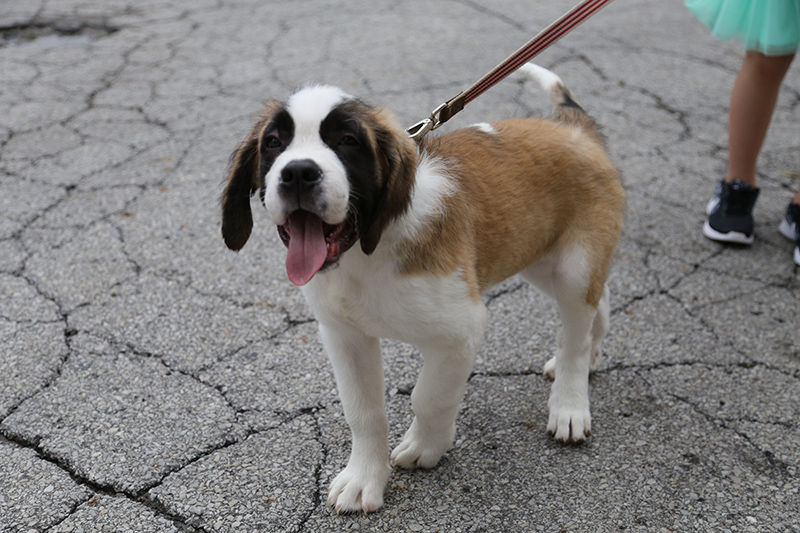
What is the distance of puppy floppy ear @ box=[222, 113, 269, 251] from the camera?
1.92 meters

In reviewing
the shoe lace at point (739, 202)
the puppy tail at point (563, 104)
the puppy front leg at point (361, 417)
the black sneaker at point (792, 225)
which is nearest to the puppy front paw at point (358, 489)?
the puppy front leg at point (361, 417)

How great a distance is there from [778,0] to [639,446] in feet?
7.25

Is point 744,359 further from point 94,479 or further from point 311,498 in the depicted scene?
point 94,479

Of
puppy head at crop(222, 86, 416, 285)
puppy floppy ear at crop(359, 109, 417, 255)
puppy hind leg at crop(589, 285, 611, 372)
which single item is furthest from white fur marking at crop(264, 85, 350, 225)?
puppy hind leg at crop(589, 285, 611, 372)

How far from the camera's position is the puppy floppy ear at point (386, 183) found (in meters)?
1.85

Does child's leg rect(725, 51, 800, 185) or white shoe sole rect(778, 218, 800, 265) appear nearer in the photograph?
child's leg rect(725, 51, 800, 185)

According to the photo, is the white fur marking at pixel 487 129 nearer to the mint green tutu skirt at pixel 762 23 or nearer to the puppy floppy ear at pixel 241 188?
the puppy floppy ear at pixel 241 188

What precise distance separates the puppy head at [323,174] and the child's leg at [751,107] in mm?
2401

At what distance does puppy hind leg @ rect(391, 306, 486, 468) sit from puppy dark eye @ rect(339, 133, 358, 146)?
0.62 meters

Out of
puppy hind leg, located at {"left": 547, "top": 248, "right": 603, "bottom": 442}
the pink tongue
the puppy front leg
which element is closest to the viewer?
the pink tongue

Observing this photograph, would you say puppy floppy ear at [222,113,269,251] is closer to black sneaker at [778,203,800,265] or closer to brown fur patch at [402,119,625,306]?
brown fur patch at [402,119,625,306]

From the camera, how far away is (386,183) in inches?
73.4

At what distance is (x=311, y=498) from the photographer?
2.26 meters

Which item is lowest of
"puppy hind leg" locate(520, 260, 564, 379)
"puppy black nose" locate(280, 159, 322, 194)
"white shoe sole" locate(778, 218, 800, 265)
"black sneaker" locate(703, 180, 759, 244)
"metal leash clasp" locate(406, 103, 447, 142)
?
"white shoe sole" locate(778, 218, 800, 265)
